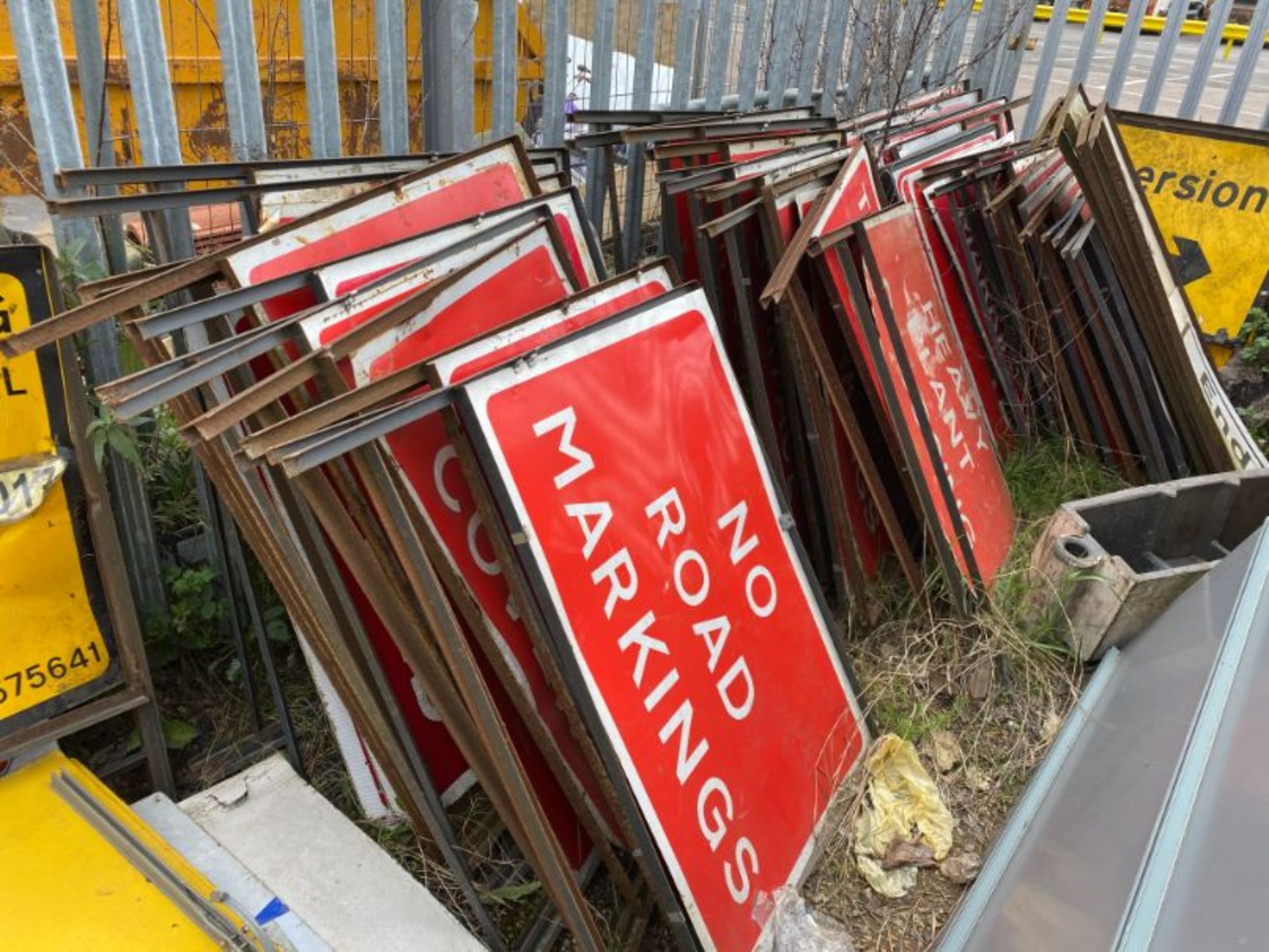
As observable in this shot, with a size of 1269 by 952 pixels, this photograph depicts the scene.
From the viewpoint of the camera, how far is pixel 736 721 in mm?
1886

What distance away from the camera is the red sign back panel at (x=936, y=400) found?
2.62m

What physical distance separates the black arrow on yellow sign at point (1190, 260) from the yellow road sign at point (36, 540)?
4482 millimetres

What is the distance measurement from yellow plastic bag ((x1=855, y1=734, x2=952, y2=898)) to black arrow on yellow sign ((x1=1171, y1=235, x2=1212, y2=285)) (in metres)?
3.19

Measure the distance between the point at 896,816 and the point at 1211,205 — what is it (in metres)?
3.49

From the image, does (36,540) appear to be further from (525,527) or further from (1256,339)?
(1256,339)

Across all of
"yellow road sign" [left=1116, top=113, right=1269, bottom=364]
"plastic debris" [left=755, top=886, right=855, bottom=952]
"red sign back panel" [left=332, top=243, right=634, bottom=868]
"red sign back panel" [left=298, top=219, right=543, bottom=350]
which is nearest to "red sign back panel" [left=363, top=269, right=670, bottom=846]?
"red sign back panel" [left=332, top=243, right=634, bottom=868]

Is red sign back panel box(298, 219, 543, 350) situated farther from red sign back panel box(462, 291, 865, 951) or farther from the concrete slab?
the concrete slab

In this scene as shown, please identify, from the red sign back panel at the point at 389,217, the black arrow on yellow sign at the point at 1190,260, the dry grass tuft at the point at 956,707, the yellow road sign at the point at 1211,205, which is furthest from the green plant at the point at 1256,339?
the red sign back panel at the point at 389,217

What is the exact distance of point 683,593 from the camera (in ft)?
5.98

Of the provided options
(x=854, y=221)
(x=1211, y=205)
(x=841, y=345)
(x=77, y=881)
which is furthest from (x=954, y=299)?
(x=77, y=881)

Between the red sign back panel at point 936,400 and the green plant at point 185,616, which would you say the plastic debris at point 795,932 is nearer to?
the red sign back panel at point 936,400

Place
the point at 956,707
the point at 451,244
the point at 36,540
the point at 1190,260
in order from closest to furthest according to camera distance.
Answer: the point at 36,540 < the point at 451,244 < the point at 956,707 < the point at 1190,260

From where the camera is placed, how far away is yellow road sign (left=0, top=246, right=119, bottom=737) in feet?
5.74

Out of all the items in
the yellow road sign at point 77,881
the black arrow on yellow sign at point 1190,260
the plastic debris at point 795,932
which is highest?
the black arrow on yellow sign at point 1190,260
